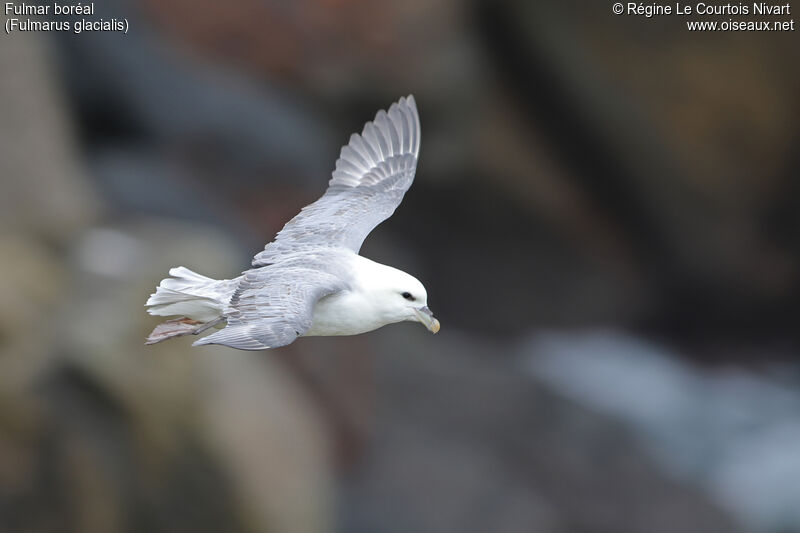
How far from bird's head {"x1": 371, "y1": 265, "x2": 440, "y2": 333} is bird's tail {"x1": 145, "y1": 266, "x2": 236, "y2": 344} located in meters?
0.73

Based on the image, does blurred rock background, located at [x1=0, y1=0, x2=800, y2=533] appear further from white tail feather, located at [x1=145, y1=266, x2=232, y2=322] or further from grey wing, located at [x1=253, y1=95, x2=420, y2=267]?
white tail feather, located at [x1=145, y1=266, x2=232, y2=322]

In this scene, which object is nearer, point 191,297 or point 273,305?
point 273,305

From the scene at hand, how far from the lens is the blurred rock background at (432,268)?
9508mm

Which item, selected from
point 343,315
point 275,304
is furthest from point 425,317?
point 275,304

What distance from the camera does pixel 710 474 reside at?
16.6 meters

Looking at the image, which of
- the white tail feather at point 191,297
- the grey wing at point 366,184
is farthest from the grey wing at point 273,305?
the grey wing at point 366,184

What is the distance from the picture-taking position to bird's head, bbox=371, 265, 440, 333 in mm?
5816

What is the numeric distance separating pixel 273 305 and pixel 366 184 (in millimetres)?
2192

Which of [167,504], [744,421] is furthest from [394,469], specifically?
[744,421]

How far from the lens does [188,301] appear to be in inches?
236

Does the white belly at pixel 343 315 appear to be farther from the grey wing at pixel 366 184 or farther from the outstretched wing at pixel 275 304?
the grey wing at pixel 366 184

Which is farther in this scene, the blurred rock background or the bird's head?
the blurred rock background

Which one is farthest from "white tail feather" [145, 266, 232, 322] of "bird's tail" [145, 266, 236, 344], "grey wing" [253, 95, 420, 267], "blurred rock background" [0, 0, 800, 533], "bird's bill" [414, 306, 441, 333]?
"blurred rock background" [0, 0, 800, 533]

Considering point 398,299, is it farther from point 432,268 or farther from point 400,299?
point 432,268
